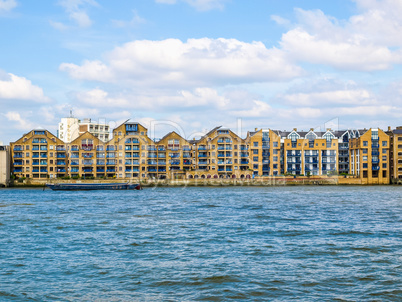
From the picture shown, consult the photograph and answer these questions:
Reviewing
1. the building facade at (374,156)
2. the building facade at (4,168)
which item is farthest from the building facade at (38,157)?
the building facade at (374,156)

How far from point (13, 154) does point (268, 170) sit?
76707 mm

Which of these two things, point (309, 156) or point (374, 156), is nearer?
point (374, 156)

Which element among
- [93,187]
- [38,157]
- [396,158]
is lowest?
[93,187]

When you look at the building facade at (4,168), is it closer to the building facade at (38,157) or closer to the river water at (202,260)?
the building facade at (38,157)

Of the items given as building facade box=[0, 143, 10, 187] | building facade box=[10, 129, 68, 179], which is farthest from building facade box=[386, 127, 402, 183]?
building facade box=[0, 143, 10, 187]

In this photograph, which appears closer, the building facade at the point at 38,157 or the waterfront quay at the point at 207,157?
the building facade at the point at 38,157

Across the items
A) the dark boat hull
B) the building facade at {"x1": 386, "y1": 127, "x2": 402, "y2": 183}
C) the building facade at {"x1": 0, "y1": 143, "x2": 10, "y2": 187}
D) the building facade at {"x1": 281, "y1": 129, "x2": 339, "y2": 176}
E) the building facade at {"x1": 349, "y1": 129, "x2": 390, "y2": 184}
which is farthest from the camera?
the building facade at {"x1": 281, "y1": 129, "x2": 339, "y2": 176}

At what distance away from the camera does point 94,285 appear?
2025 cm

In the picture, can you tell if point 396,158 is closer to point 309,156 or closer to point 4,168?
point 309,156

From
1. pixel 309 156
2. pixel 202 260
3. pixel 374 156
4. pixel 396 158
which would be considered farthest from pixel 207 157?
pixel 202 260

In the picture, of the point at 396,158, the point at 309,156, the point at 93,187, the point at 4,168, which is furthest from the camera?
the point at 309,156

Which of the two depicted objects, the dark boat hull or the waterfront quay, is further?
the waterfront quay

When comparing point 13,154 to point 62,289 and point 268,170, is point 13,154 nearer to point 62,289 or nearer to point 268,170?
point 268,170

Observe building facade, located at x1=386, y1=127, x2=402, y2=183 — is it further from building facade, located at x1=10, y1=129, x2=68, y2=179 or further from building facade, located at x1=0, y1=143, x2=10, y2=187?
building facade, located at x1=0, y1=143, x2=10, y2=187
